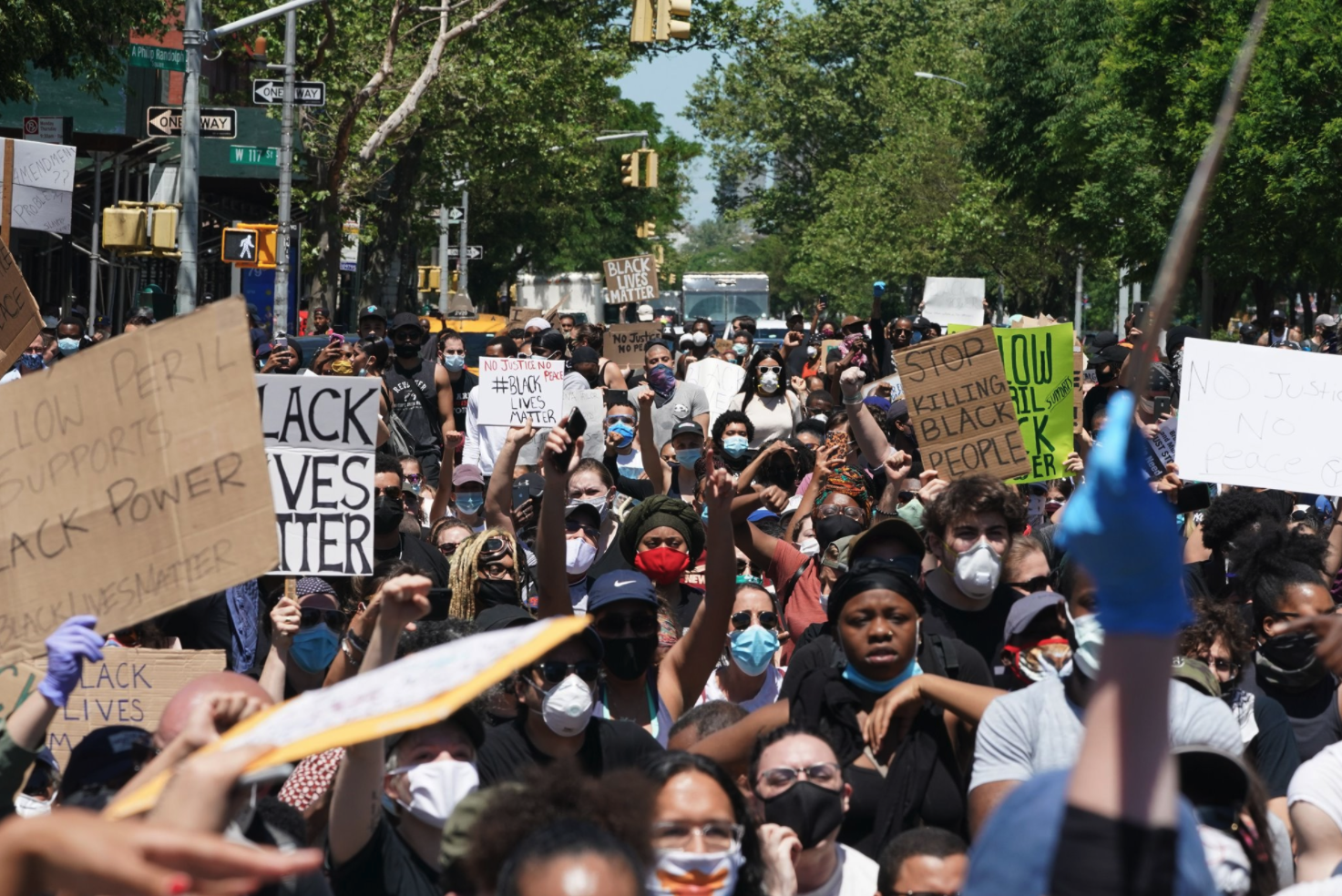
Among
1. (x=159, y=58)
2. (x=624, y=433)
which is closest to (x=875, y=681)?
(x=624, y=433)

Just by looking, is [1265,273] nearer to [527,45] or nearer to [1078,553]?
[527,45]

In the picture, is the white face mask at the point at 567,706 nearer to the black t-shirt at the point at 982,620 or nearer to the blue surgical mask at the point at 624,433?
the black t-shirt at the point at 982,620

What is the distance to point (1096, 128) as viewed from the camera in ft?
112

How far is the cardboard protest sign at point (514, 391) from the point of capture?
11156 millimetres

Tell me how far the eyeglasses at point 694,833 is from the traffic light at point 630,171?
28077mm

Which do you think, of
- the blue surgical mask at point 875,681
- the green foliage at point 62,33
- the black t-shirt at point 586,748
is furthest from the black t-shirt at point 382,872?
the green foliage at point 62,33

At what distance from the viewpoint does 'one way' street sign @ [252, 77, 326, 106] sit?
1942cm

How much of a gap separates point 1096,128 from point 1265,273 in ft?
15.2

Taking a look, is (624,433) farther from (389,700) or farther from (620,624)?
(389,700)

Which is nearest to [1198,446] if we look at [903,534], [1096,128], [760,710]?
[903,534]

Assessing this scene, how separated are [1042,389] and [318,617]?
4.23m

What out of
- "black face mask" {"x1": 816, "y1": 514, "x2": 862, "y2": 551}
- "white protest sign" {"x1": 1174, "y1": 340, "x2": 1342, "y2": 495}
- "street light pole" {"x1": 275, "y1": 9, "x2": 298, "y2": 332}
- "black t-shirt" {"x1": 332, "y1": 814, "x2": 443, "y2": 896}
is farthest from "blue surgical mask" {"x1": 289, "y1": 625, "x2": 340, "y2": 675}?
"street light pole" {"x1": 275, "y1": 9, "x2": 298, "y2": 332}

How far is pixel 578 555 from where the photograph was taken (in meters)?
7.21

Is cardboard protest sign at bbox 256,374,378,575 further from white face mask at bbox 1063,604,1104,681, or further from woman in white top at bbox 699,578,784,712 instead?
white face mask at bbox 1063,604,1104,681
